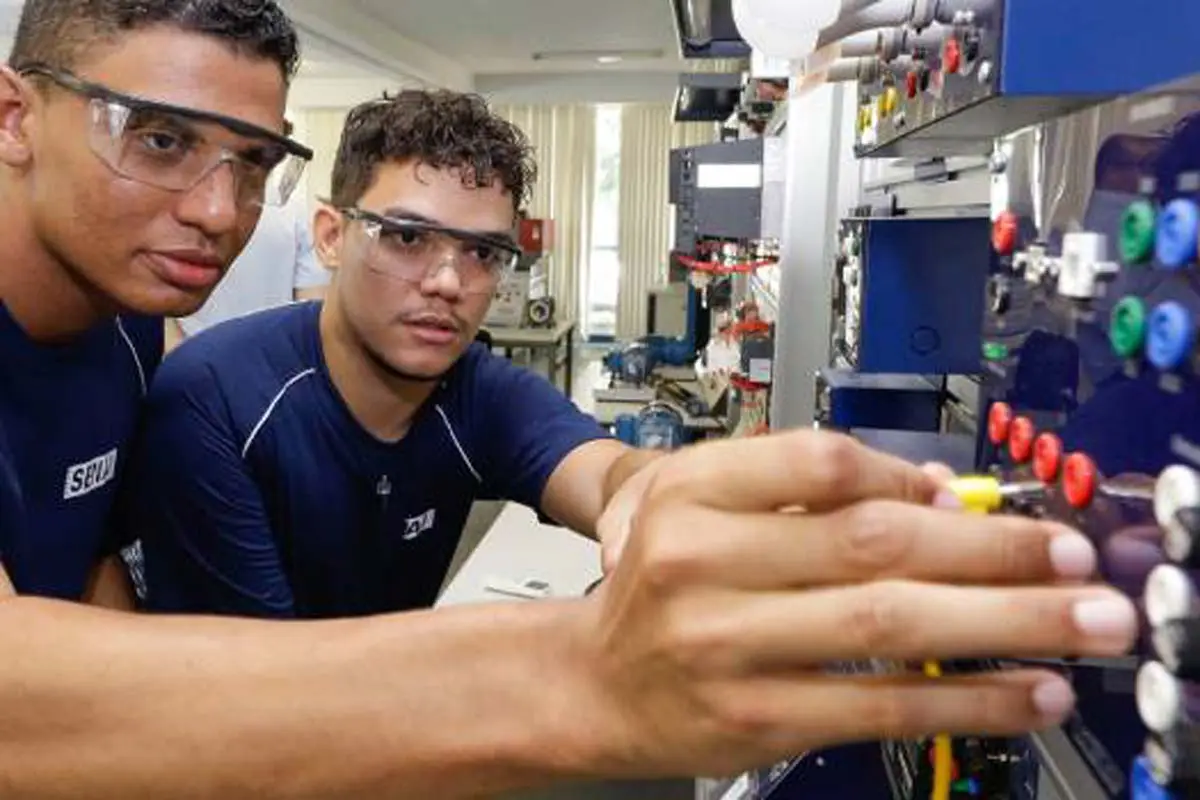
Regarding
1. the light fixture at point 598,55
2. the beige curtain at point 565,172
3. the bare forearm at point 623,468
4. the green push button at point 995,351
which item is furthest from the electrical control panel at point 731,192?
the beige curtain at point 565,172

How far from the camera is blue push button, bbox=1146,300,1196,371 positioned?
412 mm

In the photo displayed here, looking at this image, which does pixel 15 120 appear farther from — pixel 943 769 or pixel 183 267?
pixel 943 769

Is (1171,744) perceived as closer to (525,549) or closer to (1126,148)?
(1126,148)

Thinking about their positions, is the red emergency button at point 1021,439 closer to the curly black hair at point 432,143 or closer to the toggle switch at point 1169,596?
the toggle switch at point 1169,596

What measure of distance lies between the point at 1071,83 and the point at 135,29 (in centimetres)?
89

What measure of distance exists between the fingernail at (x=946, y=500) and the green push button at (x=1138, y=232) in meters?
0.14

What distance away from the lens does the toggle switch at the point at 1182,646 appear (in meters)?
0.39

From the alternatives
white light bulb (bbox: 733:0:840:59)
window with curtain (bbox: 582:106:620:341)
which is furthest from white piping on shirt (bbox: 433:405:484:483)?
window with curtain (bbox: 582:106:620:341)

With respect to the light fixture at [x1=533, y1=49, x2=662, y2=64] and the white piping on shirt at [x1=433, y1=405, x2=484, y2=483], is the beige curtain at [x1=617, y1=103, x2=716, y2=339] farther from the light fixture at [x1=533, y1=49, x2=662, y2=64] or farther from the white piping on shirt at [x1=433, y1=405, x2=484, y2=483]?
the white piping on shirt at [x1=433, y1=405, x2=484, y2=483]

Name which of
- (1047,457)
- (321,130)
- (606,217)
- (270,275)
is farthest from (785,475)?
(321,130)

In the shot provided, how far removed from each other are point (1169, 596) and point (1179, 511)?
35mm

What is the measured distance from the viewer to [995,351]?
2.24 ft

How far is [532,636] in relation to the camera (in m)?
0.42

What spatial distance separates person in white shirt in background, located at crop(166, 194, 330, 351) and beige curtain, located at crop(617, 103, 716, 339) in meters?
5.73
